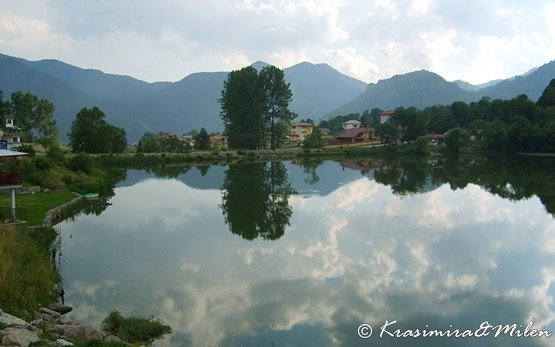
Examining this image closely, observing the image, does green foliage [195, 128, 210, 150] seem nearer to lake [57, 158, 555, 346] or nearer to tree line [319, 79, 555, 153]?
tree line [319, 79, 555, 153]

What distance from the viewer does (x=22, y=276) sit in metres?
11.4

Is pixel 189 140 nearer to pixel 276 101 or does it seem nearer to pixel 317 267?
pixel 276 101

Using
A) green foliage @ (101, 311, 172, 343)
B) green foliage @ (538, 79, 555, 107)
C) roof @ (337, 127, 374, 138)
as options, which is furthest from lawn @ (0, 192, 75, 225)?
green foliage @ (538, 79, 555, 107)

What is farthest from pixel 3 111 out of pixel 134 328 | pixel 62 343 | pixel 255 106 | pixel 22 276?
pixel 62 343

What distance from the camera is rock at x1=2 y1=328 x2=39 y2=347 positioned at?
726cm

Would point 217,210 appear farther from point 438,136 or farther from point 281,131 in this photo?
point 438,136

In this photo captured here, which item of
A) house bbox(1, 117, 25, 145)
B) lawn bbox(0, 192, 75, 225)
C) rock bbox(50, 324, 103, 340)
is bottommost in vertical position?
rock bbox(50, 324, 103, 340)

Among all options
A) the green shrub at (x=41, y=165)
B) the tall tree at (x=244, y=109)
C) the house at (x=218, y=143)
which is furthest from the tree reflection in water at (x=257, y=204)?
the house at (x=218, y=143)

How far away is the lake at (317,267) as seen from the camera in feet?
36.1

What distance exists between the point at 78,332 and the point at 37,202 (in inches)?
633

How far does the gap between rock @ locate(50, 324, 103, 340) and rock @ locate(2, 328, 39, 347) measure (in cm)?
101

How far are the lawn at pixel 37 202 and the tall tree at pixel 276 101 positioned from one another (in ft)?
166

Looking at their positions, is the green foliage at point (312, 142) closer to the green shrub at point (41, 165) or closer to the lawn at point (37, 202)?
the green shrub at point (41, 165)

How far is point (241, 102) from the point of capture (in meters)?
74.6
